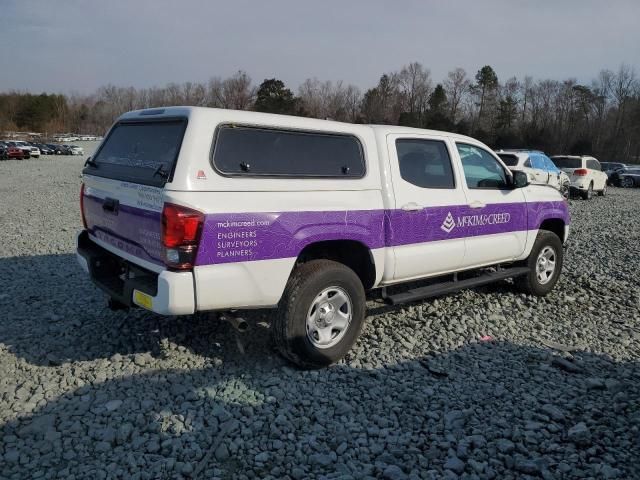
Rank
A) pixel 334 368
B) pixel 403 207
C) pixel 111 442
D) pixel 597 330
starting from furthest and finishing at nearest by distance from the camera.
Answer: pixel 597 330 → pixel 403 207 → pixel 334 368 → pixel 111 442

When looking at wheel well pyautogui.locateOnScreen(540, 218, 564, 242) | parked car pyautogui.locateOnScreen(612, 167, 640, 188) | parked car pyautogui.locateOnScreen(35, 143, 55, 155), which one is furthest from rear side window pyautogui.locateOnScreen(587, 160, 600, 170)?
parked car pyautogui.locateOnScreen(35, 143, 55, 155)

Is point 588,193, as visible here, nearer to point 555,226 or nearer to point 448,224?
point 555,226

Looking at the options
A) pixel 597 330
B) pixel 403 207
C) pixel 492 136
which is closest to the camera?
pixel 403 207

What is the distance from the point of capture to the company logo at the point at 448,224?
5.05 meters

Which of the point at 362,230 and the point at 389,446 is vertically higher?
the point at 362,230

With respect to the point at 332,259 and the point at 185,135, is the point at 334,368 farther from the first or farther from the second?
the point at 185,135

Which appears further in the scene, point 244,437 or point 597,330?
point 597,330

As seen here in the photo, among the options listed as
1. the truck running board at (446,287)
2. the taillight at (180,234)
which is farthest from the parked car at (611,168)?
the taillight at (180,234)

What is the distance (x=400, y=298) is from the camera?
187 inches

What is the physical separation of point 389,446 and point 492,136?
66.0 meters

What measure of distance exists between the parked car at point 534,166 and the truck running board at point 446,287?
9.79 metres

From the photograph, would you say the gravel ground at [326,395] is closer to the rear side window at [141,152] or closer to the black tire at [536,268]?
the black tire at [536,268]

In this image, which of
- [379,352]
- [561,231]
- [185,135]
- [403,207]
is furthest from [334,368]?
[561,231]

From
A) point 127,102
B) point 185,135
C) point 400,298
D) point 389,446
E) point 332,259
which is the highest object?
point 127,102
